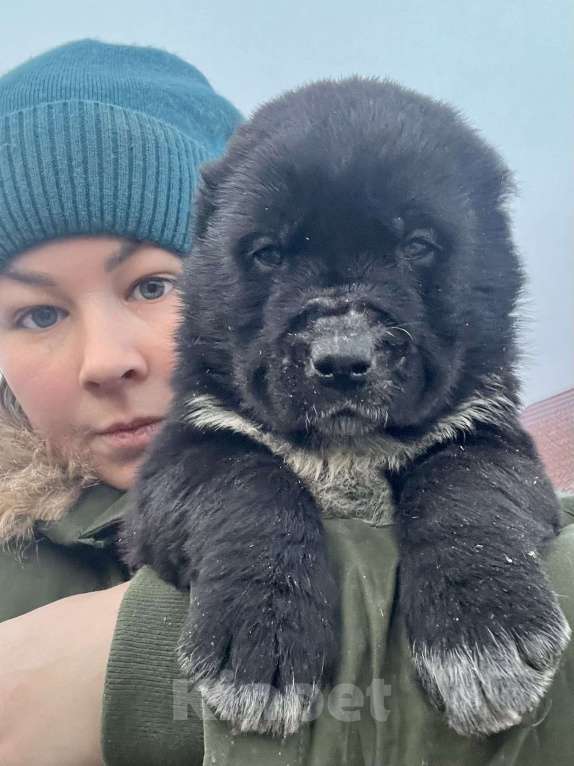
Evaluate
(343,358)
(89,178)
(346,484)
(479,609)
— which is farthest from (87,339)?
(479,609)

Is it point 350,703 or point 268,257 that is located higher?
point 268,257

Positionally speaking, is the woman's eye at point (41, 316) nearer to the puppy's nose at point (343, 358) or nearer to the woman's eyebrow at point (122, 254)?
the woman's eyebrow at point (122, 254)

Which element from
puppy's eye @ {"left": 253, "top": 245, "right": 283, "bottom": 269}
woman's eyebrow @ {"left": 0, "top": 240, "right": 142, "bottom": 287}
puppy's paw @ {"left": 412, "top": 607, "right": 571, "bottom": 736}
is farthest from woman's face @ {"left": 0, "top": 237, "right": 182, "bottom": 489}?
puppy's paw @ {"left": 412, "top": 607, "right": 571, "bottom": 736}

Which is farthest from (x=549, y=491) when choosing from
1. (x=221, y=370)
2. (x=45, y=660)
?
(x=45, y=660)

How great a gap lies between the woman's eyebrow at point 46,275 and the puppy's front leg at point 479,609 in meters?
1.32

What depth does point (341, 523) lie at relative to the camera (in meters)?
1.42

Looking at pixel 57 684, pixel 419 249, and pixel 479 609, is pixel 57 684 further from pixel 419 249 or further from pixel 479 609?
pixel 419 249

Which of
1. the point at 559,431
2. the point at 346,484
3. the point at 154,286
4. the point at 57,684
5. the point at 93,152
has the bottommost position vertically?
the point at 57,684

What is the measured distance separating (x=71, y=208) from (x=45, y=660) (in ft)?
4.57

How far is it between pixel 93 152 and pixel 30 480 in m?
1.14

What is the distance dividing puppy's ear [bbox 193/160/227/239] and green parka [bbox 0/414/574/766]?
3.01ft

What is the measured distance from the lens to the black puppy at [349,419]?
3.65ft

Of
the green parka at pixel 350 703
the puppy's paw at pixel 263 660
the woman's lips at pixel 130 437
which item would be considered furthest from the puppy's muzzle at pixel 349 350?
the woman's lips at pixel 130 437

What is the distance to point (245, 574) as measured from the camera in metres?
1.18
